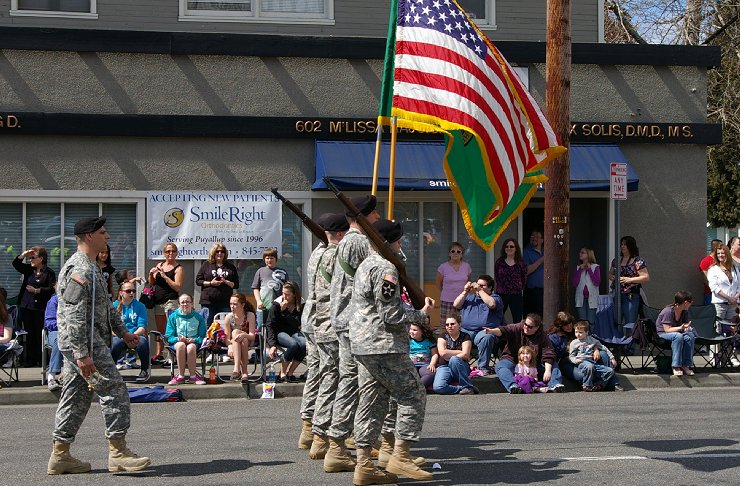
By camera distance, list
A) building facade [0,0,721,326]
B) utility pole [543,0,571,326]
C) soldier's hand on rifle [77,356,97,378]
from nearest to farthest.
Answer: soldier's hand on rifle [77,356,97,378] → utility pole [543,0,571,326] → building facade [0,0,721,326]

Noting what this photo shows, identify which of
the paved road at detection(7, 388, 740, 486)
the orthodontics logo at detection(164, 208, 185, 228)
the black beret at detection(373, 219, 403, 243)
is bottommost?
the paved road at detection(7, 388, 740, 486)

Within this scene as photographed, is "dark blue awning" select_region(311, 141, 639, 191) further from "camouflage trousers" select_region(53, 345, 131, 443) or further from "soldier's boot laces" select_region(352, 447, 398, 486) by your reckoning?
"soldier's boot laces" select_region(352, 447, 398, 486)

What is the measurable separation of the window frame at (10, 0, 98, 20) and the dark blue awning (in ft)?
12.6

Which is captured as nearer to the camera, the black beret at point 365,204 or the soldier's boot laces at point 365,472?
the soldier's boot laces at point 365,472

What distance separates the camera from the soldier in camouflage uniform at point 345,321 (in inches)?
335

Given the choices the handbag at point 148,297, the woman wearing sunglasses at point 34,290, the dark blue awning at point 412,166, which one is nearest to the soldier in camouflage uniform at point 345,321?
the woman wearing sunglasses at point 34,290

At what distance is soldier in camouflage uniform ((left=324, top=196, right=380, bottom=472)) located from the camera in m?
8.52

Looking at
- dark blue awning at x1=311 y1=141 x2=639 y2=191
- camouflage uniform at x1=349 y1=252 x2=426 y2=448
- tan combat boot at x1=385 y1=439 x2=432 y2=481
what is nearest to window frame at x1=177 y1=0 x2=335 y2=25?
dark blue awning at x1=311 y1=141 x2=639 y2=191

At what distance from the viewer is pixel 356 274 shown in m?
8.34

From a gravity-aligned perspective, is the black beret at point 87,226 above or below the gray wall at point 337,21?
below

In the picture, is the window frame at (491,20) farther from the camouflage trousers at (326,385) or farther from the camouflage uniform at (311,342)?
the camouflage trousers at (326,385)

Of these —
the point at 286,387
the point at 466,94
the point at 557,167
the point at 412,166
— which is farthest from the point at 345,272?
the point at 412,166

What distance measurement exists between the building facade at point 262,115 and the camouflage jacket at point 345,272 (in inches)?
331

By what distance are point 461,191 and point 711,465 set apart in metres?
3.73
